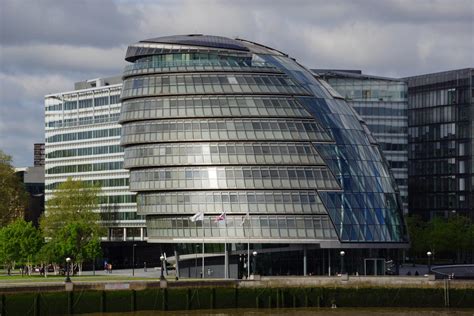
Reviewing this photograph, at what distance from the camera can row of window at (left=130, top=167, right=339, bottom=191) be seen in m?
152

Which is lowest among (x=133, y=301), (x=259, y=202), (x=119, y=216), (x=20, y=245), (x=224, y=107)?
(x=133, y=301)

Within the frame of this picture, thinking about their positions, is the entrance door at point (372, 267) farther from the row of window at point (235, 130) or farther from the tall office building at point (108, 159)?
the tall office building at point (108, 159)

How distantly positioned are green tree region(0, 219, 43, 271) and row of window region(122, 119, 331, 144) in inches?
907

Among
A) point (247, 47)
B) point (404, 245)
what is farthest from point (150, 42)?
point (404, 245)

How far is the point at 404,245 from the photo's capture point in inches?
6270

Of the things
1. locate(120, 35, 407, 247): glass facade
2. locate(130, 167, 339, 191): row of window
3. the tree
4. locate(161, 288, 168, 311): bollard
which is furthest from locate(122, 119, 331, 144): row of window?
locate(161, 288, 168, 311): bollard

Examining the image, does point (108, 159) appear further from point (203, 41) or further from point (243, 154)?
point (243, 154)

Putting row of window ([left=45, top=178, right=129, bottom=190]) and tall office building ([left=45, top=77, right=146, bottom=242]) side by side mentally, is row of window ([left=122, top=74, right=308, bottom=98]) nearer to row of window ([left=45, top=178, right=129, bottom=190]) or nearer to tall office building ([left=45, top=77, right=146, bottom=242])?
tall office building ([left=45, top=77, right=146, bottom=242])

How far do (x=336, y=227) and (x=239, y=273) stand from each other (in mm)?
11944

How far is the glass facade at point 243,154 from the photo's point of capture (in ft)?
498

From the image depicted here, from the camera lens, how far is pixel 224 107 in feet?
502

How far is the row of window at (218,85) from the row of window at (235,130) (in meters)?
3.55

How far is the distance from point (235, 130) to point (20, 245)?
3234 cm

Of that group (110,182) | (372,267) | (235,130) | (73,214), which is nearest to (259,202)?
(235,130)
